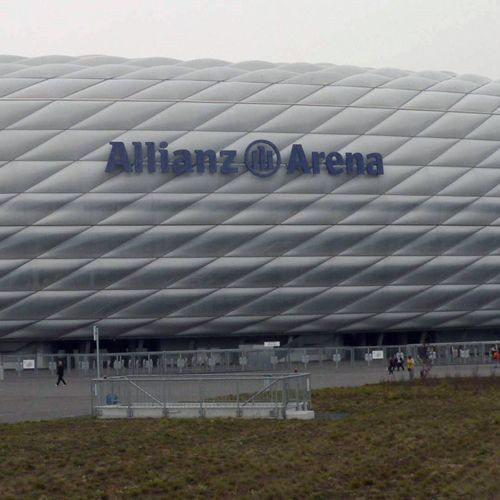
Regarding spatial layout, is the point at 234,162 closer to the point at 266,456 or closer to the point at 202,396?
the point at 202,396

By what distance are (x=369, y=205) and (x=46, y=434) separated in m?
34.2

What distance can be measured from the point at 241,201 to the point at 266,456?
34559 mm

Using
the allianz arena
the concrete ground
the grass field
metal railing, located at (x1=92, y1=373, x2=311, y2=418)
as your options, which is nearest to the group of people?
the concrete ground

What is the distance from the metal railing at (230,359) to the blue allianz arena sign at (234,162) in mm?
8256

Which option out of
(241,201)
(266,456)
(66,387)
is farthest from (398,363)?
(266,456)

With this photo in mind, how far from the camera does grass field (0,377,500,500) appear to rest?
57.6 ft

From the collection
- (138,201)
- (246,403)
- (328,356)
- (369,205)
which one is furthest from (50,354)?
(246,403)

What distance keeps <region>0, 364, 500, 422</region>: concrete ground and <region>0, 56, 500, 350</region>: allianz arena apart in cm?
423

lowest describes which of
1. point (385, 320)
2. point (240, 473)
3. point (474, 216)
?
point (240, 473)

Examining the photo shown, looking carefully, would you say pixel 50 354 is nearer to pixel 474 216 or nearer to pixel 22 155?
pixel 22 155

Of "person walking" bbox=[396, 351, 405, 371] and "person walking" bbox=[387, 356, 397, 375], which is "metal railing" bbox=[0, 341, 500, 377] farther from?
"person walking" bbox=[387, 356, 397, 375]

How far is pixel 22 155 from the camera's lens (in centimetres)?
5281

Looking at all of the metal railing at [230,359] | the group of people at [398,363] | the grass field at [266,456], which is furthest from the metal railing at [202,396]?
the metal railing at [230,359]

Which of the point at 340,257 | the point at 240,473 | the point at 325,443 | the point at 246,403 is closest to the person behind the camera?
the point at 240,473
